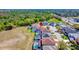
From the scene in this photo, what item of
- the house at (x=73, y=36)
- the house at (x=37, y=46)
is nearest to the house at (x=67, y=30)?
the house at (x=73, y=36)

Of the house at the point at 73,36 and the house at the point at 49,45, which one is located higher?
the house at the point at 73,36

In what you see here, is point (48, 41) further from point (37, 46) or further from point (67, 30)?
point (67, 30)

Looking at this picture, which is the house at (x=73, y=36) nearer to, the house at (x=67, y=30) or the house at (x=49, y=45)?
the house at (x=67, y=30)

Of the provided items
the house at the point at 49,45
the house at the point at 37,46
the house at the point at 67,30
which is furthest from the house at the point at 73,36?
the house at the point at 37,46

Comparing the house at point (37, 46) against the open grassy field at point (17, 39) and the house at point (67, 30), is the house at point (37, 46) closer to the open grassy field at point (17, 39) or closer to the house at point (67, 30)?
the open grassy field at point (17, 39)

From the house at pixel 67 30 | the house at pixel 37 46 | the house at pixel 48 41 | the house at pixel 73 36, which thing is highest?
the house at pixel 67 30

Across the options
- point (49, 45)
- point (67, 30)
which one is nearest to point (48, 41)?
point (49, 45)

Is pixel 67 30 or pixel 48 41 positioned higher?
pixel 67 30

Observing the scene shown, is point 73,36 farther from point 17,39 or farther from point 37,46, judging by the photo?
point 17,39

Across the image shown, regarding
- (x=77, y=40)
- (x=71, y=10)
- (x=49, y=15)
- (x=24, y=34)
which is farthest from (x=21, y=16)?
(x=77, y=40)

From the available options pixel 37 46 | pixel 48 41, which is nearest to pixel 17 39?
Answer: pixel 37 46

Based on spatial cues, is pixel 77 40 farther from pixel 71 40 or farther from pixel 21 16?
pixel 21 16
